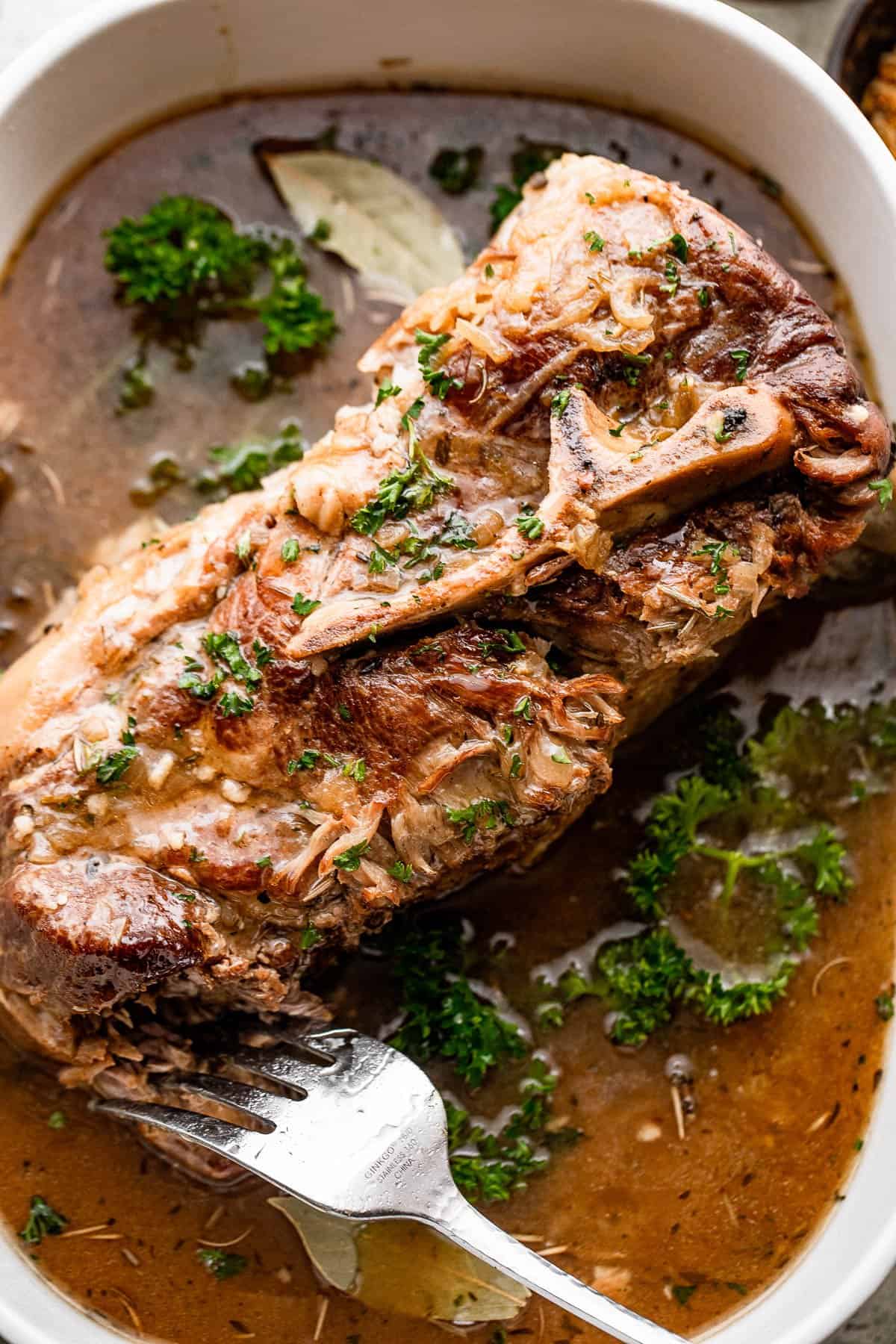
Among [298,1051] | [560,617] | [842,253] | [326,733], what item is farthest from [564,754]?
[842,253]

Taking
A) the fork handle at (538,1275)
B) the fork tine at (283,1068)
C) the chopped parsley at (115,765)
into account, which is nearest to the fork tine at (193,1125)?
the fork tine at (283,1068)

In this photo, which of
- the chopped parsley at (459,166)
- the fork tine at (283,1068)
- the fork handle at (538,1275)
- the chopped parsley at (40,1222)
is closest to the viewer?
the fork handle at (538,1275)

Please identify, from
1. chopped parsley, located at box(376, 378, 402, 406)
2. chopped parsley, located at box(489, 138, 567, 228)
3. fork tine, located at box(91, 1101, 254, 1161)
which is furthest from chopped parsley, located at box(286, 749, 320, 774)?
chopped parsley, located at box(489, 138, 567, 228)

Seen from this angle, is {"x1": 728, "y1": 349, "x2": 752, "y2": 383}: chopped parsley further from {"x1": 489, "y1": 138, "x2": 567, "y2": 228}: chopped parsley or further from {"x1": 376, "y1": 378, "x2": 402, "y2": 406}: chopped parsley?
{"x1": 489, "y1": 138, "x2": 567, "y2": 228}: chopped parsley

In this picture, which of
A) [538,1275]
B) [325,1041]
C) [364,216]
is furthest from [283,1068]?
[364,216]

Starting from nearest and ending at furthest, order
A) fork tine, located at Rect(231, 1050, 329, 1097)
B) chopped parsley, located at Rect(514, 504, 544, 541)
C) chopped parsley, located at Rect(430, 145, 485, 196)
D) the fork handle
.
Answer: chopped parsley, located at Rect(514, 504, 544, 541) → the fork handle → fork tine, located at Rect(231, 1050, 329, 1097) → chopped parsley, located at Rect(430, 145, 485, 196)

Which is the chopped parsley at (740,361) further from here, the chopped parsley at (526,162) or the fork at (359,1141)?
the fork at (359,1141)
